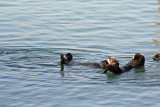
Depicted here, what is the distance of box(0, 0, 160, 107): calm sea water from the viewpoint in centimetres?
799

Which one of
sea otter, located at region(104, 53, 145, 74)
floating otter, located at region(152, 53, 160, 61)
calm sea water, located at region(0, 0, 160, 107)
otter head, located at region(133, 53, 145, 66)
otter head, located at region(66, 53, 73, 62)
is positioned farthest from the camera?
floating otter, located at region(152, 53, 160, 61)

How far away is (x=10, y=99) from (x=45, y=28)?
21.0 ft

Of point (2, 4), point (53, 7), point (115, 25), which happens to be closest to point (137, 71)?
point (115, 25)

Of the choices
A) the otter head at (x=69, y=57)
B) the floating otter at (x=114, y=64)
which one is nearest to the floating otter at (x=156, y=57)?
the floating otter at (x=114, y=64)

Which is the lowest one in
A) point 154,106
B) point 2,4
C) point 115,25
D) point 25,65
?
point 154,106

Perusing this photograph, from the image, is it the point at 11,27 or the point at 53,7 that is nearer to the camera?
the point at 11,27

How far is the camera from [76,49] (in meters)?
11.5

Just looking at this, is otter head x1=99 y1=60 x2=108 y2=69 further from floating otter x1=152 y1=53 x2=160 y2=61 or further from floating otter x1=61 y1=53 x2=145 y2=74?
floating otter x1=152 y1=53 x2=160 y2=61

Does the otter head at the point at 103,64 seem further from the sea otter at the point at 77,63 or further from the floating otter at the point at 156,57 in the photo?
the floating otter at the point at 156,57

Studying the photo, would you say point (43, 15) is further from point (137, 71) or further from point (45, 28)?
point (137, 71)

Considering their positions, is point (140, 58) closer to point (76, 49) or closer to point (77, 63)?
point (77, 63)

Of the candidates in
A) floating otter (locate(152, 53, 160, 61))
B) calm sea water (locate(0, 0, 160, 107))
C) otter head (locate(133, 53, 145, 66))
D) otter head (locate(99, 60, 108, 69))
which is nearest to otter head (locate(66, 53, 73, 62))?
calm sea water (locate(0, 0, 160, 107))

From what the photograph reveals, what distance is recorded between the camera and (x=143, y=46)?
11.9 meters

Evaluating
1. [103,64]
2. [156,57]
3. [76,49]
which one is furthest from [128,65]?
[76,49]
